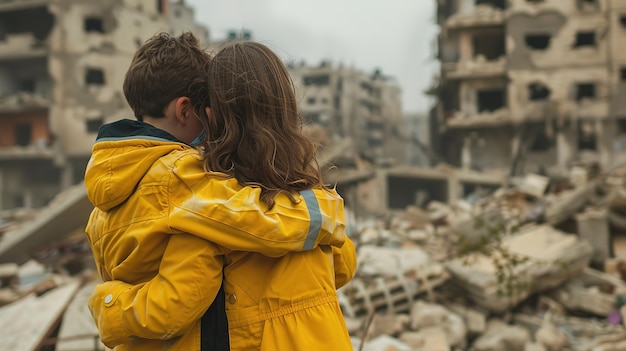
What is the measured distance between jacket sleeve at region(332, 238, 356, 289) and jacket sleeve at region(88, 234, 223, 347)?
1.44 ft

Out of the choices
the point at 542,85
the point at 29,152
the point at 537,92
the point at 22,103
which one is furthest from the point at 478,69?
the point at 22,103

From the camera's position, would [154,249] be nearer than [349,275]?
Yes

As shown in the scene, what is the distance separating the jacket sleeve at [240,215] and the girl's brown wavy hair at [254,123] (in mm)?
44

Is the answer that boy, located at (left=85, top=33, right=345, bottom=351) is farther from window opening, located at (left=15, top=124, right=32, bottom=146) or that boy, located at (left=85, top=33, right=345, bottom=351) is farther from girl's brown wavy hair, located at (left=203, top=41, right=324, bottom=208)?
window opening, located at (left=15, top=124, right=32, bottom=146)

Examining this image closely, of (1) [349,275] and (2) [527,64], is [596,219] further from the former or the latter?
(2) [527,64]

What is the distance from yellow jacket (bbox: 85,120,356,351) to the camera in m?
1.20

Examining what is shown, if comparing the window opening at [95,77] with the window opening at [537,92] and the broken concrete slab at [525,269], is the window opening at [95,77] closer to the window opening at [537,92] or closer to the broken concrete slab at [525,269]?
the window opening at [537,92]

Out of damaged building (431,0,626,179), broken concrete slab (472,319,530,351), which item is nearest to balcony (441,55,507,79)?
damaged building (431,0,626,179)

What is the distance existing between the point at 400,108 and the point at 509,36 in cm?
2913

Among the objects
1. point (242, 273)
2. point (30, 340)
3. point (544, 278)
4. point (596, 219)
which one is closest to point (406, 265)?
point (544, 278)

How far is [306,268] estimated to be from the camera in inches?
52.3

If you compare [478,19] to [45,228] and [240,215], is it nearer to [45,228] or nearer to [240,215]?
[45,228]

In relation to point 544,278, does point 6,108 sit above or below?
above

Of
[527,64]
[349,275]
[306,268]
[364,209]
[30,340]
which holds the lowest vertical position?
[364,209]
